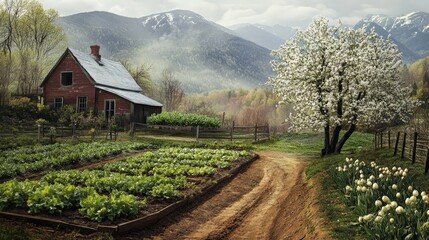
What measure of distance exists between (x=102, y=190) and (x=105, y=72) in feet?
140

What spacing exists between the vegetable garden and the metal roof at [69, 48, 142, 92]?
28.1 m

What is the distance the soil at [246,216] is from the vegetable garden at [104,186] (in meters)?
0.80

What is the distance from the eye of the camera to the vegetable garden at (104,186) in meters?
11.1

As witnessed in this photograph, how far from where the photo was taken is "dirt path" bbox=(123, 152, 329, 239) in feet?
37.7

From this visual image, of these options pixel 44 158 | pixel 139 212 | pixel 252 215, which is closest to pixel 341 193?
pixel 252 215

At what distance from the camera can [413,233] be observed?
7.71m

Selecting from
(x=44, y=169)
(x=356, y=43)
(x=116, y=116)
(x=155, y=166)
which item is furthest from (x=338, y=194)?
(x=116, y=116)

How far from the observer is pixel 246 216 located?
13.8m

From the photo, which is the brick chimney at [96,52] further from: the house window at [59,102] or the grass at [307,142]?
the grass at [307,142]

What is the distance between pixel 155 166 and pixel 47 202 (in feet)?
32.0

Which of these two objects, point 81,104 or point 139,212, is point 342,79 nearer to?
point 139,212

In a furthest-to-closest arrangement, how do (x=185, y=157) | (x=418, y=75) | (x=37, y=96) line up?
(x=418, y=75)
(x=37, y=96)
(x=185, y=157)

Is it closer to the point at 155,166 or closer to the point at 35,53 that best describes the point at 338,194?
the point at 155,166

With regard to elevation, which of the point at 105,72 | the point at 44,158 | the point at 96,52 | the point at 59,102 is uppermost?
the point at 96,52
